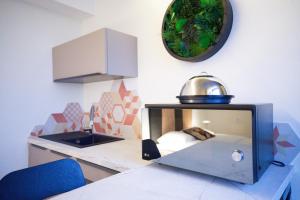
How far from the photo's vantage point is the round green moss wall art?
117cm

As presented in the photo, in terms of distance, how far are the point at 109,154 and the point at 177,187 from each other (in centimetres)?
62

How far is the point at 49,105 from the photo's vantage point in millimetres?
2078

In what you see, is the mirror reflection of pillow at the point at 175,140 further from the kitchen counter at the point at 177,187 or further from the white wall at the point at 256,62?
the white wall at the point at 256,62

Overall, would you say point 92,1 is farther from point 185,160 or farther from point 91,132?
point 185,160

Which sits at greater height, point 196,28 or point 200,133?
point 196,28

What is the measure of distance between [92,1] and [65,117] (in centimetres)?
132

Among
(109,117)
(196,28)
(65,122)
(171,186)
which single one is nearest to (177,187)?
(171,186)

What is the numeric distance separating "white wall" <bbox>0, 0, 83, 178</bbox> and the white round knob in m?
1.92

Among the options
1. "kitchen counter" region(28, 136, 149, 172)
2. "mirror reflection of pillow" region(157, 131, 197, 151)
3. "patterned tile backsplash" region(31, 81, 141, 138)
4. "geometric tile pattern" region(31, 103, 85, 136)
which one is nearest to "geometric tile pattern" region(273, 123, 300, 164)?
"mirror reflection of pillow" region(157, 131, 197, 151)

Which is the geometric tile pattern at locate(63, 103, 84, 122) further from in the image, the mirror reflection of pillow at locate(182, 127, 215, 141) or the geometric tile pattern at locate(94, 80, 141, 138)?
the mirror reflection of pillow at locate(182, 127, 215, 141)

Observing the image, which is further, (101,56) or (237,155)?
(101,56)

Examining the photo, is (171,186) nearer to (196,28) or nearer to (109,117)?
(196,28)

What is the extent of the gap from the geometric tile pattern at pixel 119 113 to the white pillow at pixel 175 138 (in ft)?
2.31

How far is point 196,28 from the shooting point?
1.26 meters
